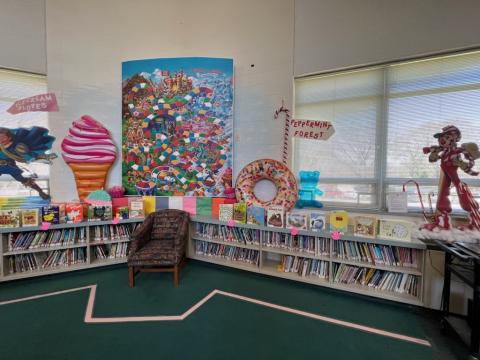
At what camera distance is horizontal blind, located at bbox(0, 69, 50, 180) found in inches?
128

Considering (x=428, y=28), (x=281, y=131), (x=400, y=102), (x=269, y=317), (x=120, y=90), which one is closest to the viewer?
(x=269, y=317)

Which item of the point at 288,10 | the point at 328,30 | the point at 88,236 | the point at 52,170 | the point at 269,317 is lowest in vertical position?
the point at 269,317

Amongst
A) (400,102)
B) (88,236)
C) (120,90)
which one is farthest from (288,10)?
(88,236)

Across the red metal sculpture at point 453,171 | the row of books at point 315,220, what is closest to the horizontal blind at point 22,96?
the row of books at point 315,220

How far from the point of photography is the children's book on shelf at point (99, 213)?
312 centimetres

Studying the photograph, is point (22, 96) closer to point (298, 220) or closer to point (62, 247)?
point (62, 247)

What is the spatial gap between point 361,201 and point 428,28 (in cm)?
209

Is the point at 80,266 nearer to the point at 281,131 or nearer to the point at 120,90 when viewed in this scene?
the point at 120,90

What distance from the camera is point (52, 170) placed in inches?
137

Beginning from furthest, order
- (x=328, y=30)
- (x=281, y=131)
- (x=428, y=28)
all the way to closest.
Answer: (x=281, y=131) < (x=328, y=30) < (x=428, y=28)

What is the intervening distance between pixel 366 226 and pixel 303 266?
881 millimetres

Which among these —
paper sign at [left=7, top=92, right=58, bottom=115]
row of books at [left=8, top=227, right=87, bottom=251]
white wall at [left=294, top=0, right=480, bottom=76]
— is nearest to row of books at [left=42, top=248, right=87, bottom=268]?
row of books at [left=8, top=227, right=87, bottom=251]

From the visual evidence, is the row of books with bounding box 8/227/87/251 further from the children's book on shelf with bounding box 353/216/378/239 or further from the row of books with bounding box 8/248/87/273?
the children's book on shelf with bounding box 353/216/378/239

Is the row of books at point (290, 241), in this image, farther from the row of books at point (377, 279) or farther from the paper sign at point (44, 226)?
the paper sign at point (44, 226)
